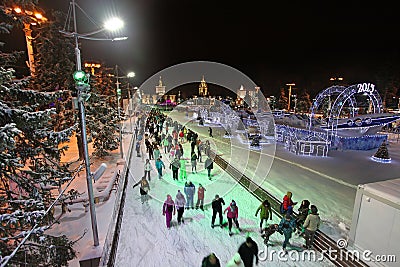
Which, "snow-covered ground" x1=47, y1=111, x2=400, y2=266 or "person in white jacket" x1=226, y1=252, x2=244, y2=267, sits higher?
"person in white jacket" x1=226, y1=252, x2=244, y2=267

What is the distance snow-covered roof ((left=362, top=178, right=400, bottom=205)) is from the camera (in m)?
5.10

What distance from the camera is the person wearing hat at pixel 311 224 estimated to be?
6.20 metres

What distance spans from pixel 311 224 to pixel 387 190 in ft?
6.64

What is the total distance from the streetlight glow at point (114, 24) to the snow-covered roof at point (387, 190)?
724 cm

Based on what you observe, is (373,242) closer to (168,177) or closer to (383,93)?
(168,177)

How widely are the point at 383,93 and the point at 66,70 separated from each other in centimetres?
5971

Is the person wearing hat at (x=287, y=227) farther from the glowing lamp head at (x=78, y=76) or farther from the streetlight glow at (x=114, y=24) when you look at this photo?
the streetlight glow at (x=114, y=24)

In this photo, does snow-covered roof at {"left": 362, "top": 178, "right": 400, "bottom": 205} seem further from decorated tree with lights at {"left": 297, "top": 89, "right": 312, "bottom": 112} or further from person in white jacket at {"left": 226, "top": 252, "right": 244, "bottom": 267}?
decorated tree with lights at {"left": 297, "top": 89, "right": 312, "bottom": 112}

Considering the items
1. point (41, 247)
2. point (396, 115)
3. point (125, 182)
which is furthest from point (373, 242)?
point (396, 115)

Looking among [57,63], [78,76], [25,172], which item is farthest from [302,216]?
[57,63]

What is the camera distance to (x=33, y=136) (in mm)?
5090

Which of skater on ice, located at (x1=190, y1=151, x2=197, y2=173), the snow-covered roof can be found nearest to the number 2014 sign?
the snow-covered roof

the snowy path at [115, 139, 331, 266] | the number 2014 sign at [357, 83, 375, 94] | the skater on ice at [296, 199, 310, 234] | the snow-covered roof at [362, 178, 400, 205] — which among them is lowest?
the snowy path at [115, 139, 331, 266]

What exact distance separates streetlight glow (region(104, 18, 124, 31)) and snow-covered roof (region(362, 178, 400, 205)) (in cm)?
724
